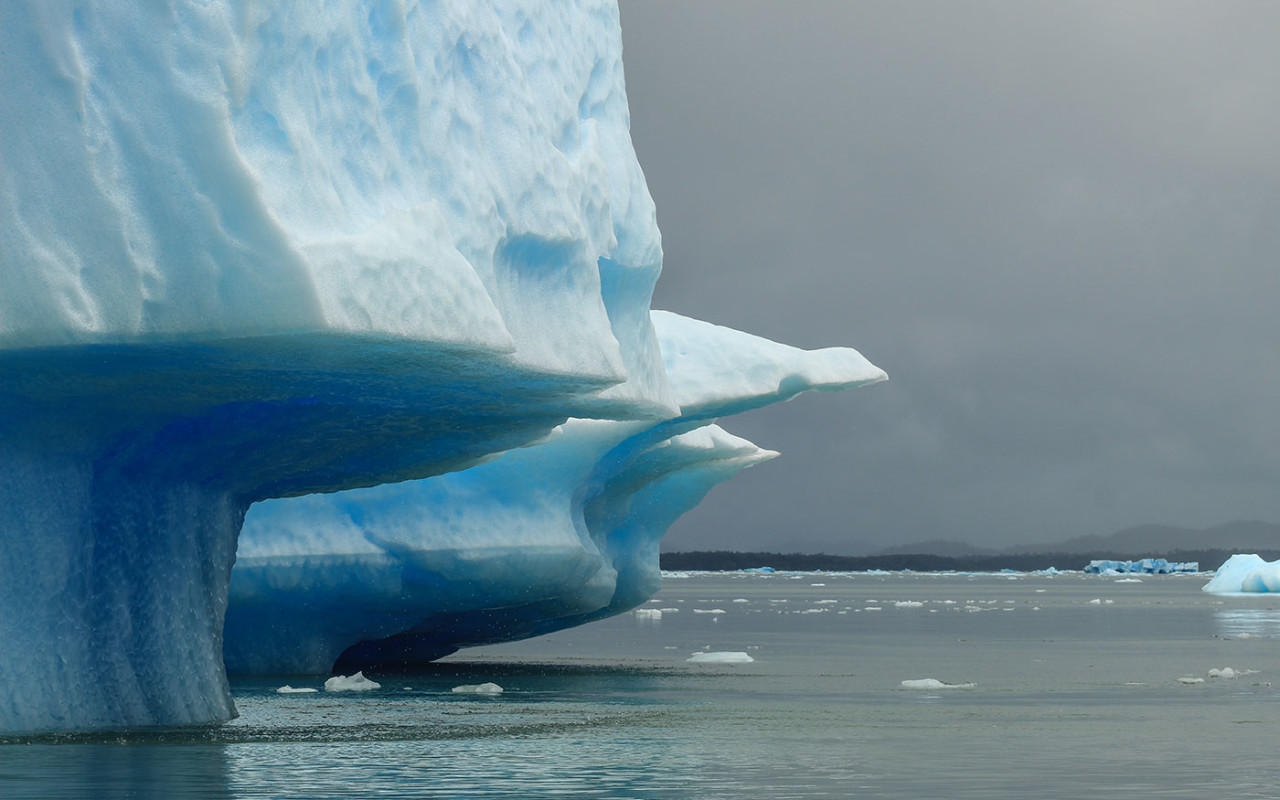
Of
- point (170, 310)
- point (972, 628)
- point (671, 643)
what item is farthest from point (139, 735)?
point (972, 628)

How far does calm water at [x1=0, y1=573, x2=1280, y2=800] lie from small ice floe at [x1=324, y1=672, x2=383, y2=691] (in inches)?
8.6

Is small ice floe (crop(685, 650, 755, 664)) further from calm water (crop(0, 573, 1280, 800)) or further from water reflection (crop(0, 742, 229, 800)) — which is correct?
water reflection (crop(0, 742, 229, 800))

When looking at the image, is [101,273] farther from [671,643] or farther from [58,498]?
[671,643]

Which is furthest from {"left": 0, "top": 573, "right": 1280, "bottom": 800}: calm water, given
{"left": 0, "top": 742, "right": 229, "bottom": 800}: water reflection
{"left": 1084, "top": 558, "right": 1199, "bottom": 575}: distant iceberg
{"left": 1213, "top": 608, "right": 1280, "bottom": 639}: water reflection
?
{"left": 1084, "top": 558, "right": 1199, "bottom": 575}: distant iceberg

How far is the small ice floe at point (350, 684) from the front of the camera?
1499cm

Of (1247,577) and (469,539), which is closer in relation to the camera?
(469,539)

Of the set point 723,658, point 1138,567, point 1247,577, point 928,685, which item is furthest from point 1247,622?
point 1138,567

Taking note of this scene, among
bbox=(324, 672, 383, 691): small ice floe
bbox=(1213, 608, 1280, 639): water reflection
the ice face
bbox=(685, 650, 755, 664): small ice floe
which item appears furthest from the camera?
bbox=(1213, 608, 1280, 639): water reflection

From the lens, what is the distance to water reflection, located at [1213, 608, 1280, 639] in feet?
92.6

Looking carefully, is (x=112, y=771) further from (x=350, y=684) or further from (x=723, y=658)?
(x=723, y=658)

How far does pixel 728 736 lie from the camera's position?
1067cm

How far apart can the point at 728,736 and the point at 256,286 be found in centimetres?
437

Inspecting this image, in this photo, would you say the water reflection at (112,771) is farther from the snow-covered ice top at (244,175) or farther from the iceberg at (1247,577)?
the iceberg at (1247,577)

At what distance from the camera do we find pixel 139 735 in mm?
10391
